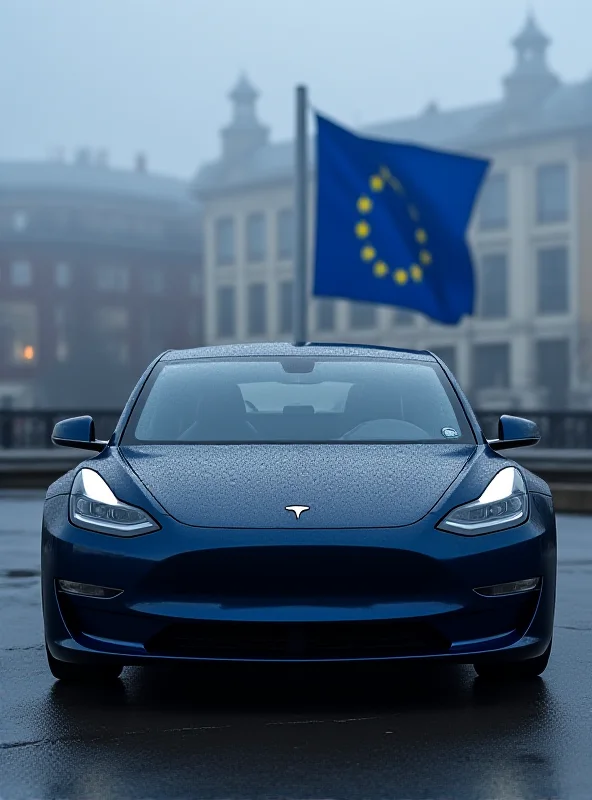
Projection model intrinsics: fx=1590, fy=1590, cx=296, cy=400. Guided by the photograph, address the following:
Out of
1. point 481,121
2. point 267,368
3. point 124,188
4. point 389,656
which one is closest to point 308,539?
point 389,656

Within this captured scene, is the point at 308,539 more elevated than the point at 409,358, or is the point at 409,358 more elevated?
the point at 409,358

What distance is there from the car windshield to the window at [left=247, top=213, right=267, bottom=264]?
8421 cm

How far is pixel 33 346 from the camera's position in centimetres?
10056

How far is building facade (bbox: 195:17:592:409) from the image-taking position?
7512 cm

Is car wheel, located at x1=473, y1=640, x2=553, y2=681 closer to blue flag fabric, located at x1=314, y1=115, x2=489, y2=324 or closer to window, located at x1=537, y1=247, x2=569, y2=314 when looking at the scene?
blue flag fabric, located at x1=314, y1=115, x2=489, y2=324

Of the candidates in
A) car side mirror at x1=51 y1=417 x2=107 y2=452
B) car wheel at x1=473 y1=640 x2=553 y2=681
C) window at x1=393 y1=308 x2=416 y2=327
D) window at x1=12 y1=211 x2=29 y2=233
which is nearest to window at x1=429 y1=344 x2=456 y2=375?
window at x1=393 y1=308 x2=416 y2=327

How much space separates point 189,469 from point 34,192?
104988mm

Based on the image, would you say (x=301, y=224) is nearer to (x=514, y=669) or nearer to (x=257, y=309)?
(x=514, y=669)

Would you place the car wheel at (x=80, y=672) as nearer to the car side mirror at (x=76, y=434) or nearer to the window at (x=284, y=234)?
the car side mirror at (x=76, y=434)

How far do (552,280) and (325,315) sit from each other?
1580 centimetres

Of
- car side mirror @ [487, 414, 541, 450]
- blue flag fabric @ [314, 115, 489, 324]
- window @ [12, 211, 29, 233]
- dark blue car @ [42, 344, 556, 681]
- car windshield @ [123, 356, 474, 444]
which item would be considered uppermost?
window @ [12, 211, 29, 233]

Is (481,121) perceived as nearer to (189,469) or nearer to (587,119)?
(587,119)

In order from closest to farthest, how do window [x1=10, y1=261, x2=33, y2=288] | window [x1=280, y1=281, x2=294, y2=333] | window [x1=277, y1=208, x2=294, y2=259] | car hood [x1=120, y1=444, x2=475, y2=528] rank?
car hood [x1=120, y1=444, x2=475, y2=528], window [x1=280, y1=281, x2=294, y2=333], window [x1=277, y1=208, x2=294, y2=259], window [x1=10, y1=261, x2=33, y2=288]

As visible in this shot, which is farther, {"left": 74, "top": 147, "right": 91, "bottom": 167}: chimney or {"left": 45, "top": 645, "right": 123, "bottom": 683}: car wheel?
{"left": 74, "top": 147, "right": 91, "bottom": 167}: chimney
